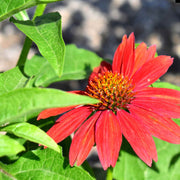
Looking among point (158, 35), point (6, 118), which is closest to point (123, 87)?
point (6, 118)

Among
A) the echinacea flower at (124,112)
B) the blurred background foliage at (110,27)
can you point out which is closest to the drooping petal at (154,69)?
the echinacea flower at (124,112)

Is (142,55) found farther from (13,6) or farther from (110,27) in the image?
(110,27)

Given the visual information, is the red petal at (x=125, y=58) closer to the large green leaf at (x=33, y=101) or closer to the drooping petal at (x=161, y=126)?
the drooping petal at (x=161, y=126)

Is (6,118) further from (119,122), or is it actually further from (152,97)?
(152,97)

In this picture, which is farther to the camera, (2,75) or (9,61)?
(9,61)

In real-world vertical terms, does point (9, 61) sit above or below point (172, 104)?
below

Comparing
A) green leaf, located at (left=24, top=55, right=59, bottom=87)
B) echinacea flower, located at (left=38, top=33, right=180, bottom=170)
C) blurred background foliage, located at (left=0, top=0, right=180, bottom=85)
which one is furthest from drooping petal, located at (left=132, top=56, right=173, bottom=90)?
blurred background foliage, located at (left=0, top=0, right=180, bottom=85)
